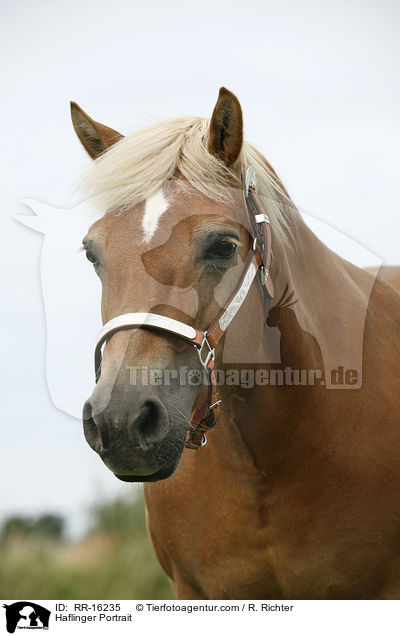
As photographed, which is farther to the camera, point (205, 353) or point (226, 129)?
point (226, 129)

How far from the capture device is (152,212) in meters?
2.40

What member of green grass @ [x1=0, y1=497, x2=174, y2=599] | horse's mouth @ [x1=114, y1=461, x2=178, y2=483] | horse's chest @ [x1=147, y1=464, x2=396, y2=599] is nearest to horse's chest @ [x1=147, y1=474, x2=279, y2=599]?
horse's chest @ [x1=147, y1=464, x2=396, y2=599]

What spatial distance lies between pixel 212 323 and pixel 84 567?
5598 mm

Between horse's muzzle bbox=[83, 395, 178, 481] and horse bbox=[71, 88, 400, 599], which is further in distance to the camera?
horse bbox=[71, 88, 400, 599]

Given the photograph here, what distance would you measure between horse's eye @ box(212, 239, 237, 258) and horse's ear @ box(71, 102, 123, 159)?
871mm

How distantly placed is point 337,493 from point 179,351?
1.08 m

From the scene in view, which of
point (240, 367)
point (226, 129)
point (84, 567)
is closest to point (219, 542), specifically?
point (240, 367)

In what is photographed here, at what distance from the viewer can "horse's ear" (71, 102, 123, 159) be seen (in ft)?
9.62

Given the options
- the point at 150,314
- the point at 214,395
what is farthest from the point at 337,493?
the point at 150,314

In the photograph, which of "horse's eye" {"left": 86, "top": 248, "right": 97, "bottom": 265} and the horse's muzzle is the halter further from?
"horse's eye" {"left": 86, "top": 248, "right": 97, "bottom": 265}

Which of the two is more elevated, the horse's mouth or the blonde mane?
the blonde mane

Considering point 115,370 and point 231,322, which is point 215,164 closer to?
point 231,322
